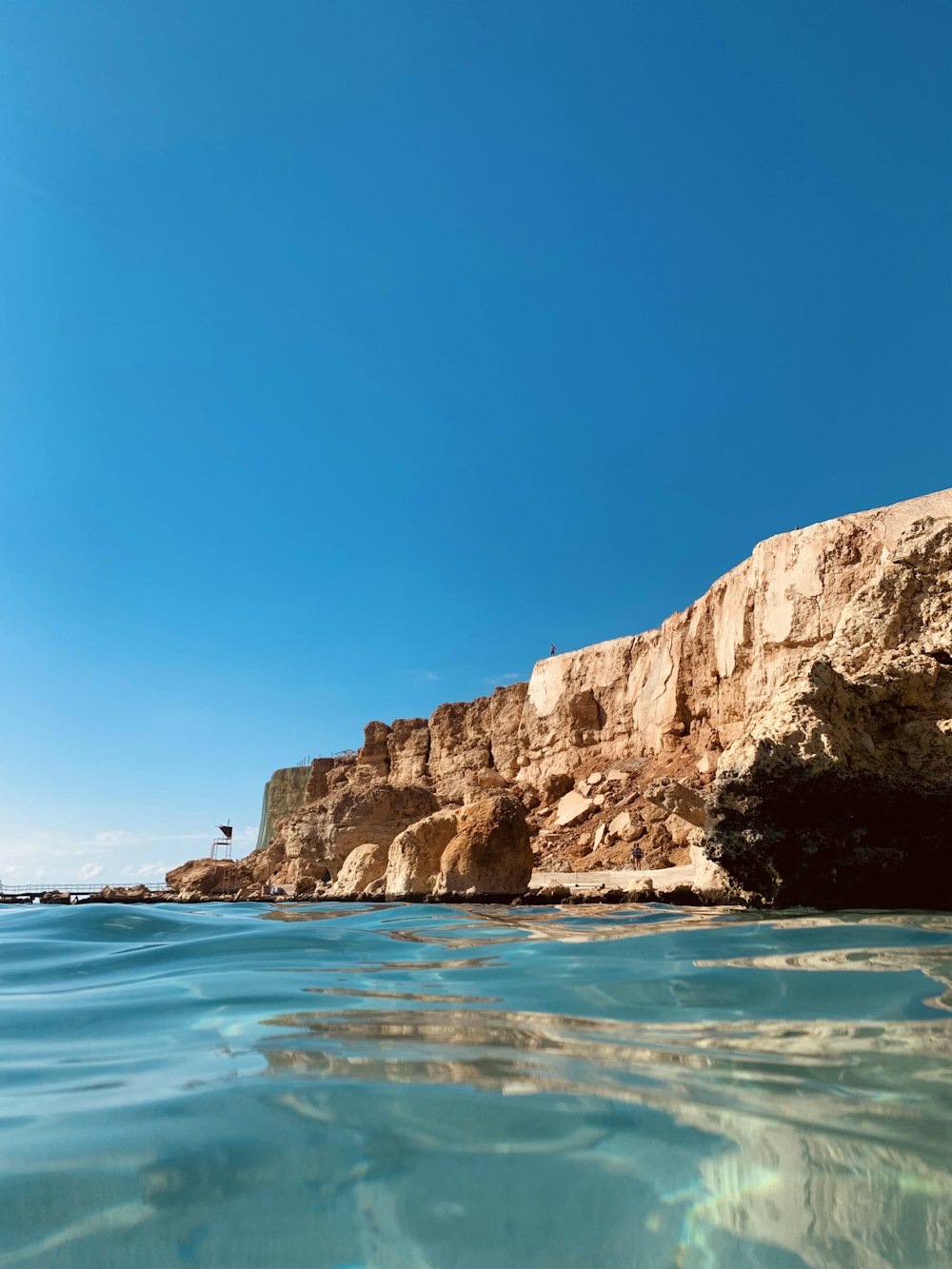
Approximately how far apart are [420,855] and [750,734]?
18.0ft

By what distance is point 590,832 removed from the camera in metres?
28.0

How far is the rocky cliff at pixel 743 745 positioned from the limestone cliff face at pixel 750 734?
0.09 ft

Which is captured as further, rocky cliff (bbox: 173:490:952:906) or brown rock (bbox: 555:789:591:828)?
brown rock (bbox: 555:789:591:828)

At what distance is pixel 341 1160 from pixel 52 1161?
0.49 metres

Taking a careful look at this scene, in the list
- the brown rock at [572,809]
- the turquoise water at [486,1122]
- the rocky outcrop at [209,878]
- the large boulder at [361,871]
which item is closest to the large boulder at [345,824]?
the rocky outcrop at [209,878]

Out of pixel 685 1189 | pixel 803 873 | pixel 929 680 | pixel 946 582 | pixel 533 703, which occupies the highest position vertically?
pixel 533 703

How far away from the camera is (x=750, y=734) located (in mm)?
7398

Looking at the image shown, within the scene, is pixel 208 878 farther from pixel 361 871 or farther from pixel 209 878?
pixel 361 871

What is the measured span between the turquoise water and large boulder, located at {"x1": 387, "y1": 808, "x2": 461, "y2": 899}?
7907 mm

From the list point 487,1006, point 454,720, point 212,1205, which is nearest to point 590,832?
point 454,720

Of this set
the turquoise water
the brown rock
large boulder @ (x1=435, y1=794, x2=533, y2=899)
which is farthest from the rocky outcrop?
the turquoise water

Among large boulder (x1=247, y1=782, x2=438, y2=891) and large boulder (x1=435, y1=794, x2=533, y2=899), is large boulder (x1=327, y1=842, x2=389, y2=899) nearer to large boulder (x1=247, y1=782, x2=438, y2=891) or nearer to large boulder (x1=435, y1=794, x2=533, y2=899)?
large boulder (x1=435, y1=794, x2=533, y2=899)

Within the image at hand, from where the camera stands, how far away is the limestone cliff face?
22.4 feet

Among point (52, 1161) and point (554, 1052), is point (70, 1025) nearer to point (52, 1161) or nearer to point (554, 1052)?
point (52, 1161)
